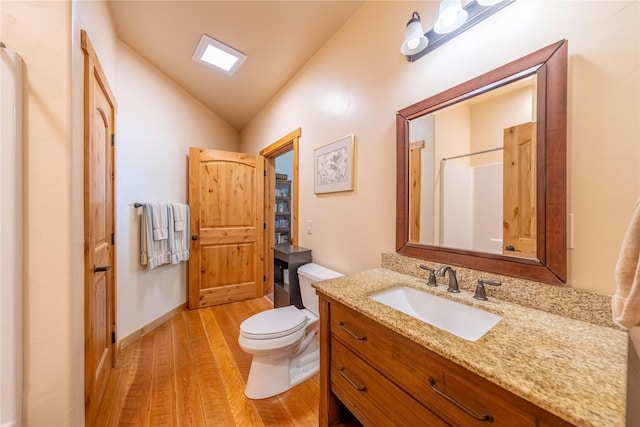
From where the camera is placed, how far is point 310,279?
6.16ft

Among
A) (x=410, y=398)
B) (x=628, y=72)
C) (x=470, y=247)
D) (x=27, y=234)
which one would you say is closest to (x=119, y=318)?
(x=27, y=234)

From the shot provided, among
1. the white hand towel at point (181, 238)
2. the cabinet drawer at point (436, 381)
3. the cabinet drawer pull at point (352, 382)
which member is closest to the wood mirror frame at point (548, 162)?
the cabinet drawer at point (436, 381)

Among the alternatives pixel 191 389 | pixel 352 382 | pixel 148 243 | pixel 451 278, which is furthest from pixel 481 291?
pixel 148 243

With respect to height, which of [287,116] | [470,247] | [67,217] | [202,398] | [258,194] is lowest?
[202,398]

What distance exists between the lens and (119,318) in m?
1.97

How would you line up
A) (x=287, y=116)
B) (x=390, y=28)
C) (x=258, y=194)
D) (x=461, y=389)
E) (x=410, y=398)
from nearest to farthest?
(x=461, y=389) → (x=410, y=398) → (x=390, y=28) → (x=287, y=116) → (x=258, y=194)

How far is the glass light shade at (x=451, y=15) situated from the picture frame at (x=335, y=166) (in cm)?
78

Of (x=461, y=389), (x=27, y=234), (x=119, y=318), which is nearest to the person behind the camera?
(x=461, y=389)

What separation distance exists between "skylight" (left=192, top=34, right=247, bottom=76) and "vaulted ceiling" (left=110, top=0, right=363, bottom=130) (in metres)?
0.05

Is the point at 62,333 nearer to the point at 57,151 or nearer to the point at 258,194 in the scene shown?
the point at 57,151

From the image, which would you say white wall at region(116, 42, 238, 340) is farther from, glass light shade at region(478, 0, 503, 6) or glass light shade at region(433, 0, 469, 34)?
glass light shade at region(478, 0, 503, 6)

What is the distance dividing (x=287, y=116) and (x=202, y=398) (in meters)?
2.50

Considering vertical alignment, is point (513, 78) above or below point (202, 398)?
above

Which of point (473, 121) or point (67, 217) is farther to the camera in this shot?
point (473, 121)
